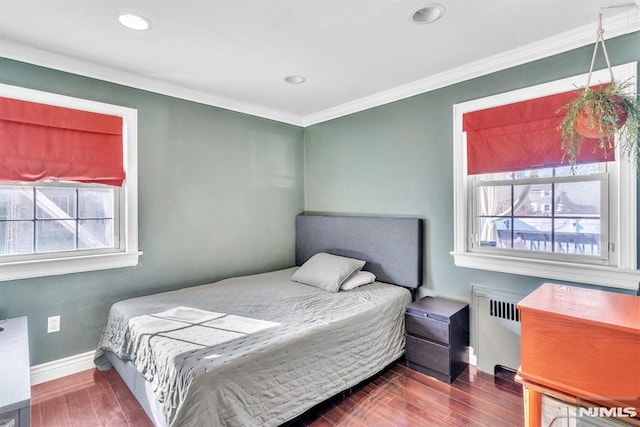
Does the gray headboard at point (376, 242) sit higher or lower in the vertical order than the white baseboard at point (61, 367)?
higher

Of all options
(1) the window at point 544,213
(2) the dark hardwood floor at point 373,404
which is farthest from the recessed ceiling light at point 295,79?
(2) the dark hardwood floor at point 373,404

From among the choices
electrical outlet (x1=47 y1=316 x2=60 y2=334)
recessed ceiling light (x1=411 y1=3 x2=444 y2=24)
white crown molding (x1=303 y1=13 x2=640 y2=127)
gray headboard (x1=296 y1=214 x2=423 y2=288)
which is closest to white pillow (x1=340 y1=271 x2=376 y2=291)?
gray headboard (x1=296 y1=214 x2=423 y2=288)

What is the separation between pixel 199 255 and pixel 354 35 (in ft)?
7.91

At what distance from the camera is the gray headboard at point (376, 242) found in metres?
2.88

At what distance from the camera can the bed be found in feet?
5.13

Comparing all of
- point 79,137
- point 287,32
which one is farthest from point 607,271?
point 79,137

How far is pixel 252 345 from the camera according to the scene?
5.72 ft

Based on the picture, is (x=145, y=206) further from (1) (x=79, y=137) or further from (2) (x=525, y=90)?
(2) (x=525, y=90)

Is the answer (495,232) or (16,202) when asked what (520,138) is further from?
(16,202)

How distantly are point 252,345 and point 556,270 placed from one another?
6.91 ft

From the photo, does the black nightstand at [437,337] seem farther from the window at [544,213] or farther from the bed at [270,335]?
the window at [544,213]

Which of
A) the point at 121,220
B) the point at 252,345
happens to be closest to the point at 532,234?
the point at 252,345

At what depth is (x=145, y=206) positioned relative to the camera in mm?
2811

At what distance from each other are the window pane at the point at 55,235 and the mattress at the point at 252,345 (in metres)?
0.65
